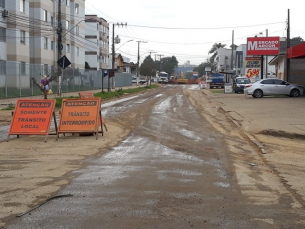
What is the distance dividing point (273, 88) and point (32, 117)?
80.9 ft

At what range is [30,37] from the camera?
46.2m

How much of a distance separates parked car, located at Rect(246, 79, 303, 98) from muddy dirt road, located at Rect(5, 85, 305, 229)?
2286 centimetres

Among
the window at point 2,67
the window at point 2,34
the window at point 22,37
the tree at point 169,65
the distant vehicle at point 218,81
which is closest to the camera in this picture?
the window at point 2,67

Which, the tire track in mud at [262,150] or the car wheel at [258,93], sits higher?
the car wheel at [258,93]

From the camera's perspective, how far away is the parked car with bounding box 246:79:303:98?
32969 mm

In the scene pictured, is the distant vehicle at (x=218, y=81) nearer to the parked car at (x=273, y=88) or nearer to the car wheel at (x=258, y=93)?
the parked car at (x=273, y=88)

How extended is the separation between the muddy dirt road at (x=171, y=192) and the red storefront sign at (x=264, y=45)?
3389cm

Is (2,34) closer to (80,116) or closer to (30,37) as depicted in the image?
(30,37)

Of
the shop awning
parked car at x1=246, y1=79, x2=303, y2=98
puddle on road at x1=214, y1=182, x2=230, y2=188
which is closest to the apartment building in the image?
parked car at x1=246, y1=79, x2=303, y2=98

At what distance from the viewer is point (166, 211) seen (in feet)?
18.6

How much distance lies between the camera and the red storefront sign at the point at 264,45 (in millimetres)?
43125

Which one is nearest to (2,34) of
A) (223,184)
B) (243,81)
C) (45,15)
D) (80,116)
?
(45,15)

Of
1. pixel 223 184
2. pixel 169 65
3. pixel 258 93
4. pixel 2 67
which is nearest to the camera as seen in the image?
pixel 223 184

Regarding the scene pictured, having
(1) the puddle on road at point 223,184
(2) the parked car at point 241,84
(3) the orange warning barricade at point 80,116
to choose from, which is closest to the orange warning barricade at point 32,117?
(3) the orange warning barricade at point 80,116
